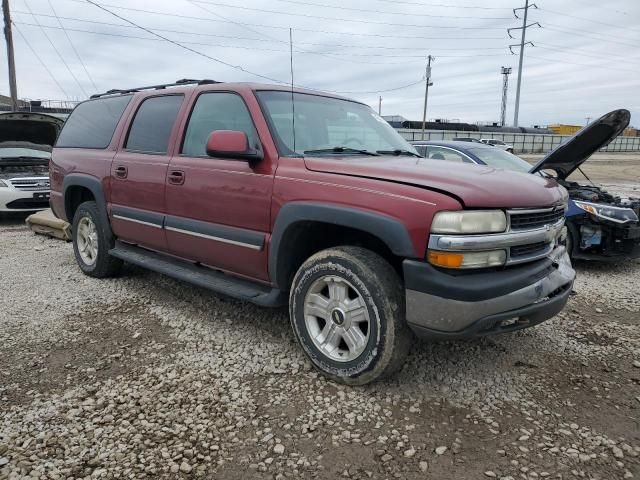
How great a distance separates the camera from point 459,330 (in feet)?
8.59

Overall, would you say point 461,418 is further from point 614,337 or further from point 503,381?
point 614,337

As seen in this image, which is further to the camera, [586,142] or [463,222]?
[586,142]

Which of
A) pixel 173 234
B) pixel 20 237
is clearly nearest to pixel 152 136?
pixel 173 234

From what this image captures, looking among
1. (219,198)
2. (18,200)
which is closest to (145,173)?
(219,198)

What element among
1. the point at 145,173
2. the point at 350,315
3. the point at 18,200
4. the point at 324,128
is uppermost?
the point at 324,128

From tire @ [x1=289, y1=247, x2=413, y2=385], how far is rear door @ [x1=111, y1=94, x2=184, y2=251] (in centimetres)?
166

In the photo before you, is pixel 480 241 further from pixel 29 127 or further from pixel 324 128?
pixel 29 127

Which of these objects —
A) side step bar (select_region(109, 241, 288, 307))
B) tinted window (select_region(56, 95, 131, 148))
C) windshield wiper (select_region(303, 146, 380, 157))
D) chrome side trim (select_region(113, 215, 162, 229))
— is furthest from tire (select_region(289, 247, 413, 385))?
tinted window (select_region(56, 95, 131, 148))

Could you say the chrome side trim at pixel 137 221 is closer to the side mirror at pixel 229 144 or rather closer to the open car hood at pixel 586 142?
the side mirror at pixel 229 144

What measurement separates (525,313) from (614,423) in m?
Result: 0.76

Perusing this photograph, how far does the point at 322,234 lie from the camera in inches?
130

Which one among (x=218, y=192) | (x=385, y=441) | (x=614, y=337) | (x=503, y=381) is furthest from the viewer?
(x=614, y=337)

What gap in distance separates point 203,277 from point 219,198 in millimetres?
679

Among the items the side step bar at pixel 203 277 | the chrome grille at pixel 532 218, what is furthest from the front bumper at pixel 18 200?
the chrome grille at pixel 532 218
